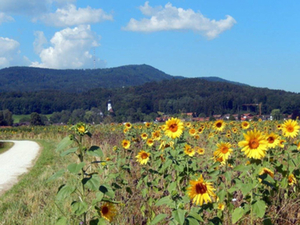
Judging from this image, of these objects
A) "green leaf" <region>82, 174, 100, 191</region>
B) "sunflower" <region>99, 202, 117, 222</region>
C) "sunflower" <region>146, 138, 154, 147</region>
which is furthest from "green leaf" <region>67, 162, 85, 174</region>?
"sunflower" <region>146, 138, 154, 147</region>

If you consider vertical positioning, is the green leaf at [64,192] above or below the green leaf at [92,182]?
below

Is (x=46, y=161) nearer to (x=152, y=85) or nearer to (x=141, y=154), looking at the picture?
(x=141, y=154)

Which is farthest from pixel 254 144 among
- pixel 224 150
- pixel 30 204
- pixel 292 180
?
pixel 30 204

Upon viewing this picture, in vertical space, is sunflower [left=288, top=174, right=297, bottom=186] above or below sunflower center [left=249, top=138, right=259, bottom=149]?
below

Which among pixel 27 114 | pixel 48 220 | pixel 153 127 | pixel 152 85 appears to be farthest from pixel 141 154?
pixel 152 85

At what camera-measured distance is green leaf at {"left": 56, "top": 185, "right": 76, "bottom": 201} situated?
2.76 meters

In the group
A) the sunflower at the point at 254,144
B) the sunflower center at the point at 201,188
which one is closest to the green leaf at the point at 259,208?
the sunflower at the point at 254,144

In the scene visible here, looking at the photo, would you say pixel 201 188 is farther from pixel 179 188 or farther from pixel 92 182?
pixel 179 188

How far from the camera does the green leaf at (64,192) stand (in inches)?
109

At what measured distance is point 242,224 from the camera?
3.97m

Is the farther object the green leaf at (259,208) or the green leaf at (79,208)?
the green leaf at (259,208)

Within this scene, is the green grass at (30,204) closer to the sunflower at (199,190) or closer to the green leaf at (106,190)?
the green leaf at (106,190)

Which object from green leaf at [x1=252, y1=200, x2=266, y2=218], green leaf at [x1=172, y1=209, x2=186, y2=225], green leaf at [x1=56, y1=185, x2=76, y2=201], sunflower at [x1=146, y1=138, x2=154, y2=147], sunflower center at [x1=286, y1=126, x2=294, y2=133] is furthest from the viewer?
sunflower at [x1=146, y1=138, x2=154, y2=147]

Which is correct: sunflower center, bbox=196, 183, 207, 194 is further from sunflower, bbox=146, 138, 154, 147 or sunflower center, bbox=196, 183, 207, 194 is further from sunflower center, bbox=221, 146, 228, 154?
sunflower, bbox=146, 138, 154, 147
